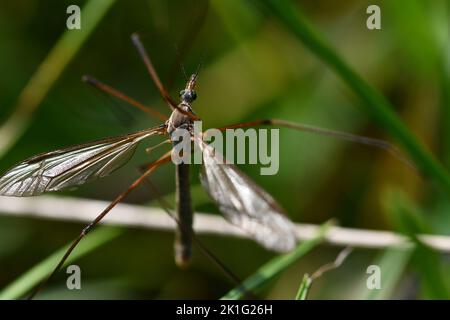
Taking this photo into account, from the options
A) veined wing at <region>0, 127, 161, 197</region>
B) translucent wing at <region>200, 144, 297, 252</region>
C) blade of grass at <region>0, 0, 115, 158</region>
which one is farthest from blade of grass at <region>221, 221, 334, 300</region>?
blade of grass at <region>0, 0, 115, 158</region>

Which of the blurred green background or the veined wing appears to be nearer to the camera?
the veined wing

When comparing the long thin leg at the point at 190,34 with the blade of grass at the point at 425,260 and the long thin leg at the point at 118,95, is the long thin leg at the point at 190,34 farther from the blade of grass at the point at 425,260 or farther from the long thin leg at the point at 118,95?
the blade of grass at the point at 425,260

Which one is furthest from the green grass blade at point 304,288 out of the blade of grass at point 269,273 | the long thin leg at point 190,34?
the long thin leg at point 190,34

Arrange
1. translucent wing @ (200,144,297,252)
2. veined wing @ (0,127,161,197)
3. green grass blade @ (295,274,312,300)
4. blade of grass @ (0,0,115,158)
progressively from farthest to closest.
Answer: blade of grass @ (0,0,115,158) → veined wing @ (0,127,161,197) → green grass blade @ (295,274,312,300) → translucent wing @ (200,144,297,252)

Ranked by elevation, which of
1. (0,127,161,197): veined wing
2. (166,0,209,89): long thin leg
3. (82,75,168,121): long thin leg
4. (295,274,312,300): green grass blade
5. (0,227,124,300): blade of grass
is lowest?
(295,274,312,300): green grass blade

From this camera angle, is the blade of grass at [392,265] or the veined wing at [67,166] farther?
the blade of grass at [392,265]

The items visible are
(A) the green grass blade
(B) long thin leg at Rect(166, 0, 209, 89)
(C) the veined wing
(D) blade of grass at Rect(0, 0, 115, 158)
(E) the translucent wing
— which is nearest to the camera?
(E) the translucent wing

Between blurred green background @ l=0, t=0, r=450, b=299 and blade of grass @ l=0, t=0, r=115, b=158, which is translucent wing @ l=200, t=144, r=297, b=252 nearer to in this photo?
blurred green background @ l=0, t=0, r=450, b=299
